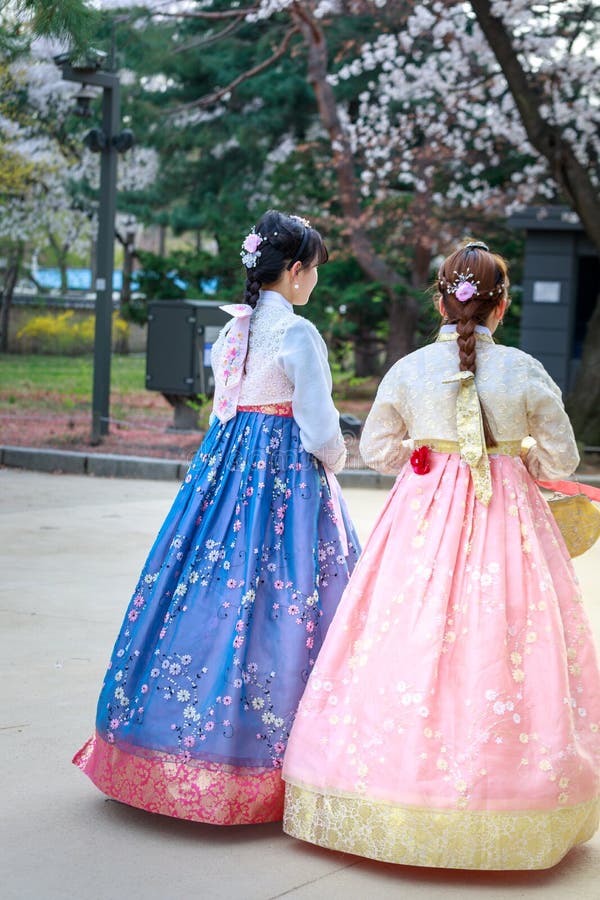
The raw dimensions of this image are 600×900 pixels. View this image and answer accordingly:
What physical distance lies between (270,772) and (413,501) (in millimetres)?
809

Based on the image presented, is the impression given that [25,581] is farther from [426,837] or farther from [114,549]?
[426,837]

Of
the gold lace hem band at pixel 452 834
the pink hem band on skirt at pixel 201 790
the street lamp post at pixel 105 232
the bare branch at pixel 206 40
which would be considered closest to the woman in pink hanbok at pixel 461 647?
the gold lace hem band at pixel 452 834

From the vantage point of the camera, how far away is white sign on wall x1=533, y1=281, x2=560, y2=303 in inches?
640

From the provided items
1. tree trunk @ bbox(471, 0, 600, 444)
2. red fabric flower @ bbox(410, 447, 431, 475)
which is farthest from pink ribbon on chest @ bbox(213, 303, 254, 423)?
tree trunk @ bbox(471, 0, 600, 444)

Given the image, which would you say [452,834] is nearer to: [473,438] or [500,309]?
[473,438]

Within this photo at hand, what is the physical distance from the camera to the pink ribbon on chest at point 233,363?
13.1 ft

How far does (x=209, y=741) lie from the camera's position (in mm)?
3541

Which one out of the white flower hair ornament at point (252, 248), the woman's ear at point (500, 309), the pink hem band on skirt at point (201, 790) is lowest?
the pink hem band on skirt at point (201, 790)

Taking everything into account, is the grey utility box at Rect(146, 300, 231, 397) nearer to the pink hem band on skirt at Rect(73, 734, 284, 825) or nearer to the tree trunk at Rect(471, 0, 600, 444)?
the tree trunk at Rect(471, 0, 600, 444)

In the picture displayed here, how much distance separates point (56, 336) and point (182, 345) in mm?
17723

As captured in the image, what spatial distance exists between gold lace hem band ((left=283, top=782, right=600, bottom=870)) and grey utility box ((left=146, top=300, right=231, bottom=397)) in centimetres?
981

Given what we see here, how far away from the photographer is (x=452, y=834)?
10.6 ft

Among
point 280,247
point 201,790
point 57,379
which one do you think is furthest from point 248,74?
point 201,790

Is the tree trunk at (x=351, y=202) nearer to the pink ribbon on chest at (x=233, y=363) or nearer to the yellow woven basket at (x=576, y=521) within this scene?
the pink ribbon on chest at (x=233, y=363)
